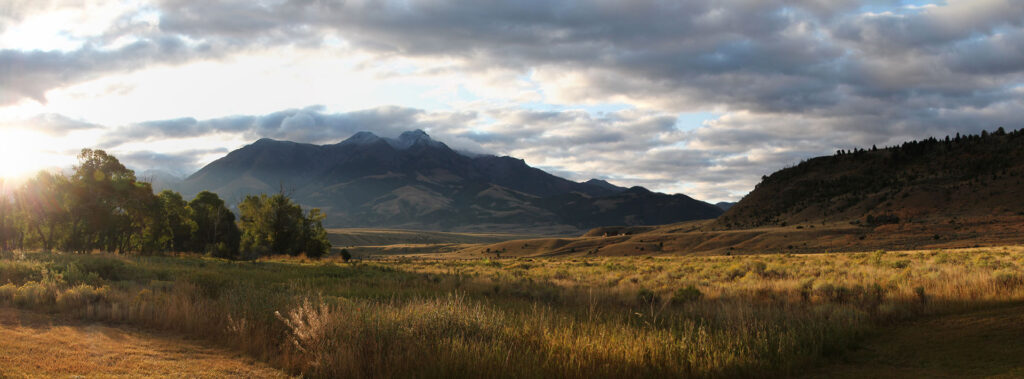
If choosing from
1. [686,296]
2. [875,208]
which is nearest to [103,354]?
[686,296]

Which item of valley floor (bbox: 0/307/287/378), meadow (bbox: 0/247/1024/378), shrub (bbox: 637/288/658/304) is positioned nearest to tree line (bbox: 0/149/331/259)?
meadow (bbox: 0/247/1024/378)

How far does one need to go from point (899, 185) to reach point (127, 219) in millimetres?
109831

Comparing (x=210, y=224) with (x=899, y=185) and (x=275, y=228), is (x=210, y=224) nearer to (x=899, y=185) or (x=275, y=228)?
(x=275, y=228)

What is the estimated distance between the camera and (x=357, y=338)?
31.9 feet

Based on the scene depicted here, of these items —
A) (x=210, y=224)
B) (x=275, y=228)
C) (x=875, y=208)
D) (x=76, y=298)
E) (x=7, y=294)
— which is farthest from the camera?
(x=875, y=208)

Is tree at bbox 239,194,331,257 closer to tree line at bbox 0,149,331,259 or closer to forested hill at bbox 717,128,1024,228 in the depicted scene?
tree line at bbox 0,149,331,259

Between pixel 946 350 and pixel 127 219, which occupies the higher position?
pixel 127 219

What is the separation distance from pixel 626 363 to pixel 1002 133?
414 ft

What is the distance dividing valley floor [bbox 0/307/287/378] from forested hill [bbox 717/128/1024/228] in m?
83.0

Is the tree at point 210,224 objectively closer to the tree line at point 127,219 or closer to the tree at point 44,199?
the tree line at point 127,219

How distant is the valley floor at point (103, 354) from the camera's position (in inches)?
333

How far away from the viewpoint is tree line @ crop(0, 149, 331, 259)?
50.4m

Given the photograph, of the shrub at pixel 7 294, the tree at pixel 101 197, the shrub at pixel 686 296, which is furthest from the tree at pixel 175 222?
the shrub at pixel 686 296

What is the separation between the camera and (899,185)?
303ft
